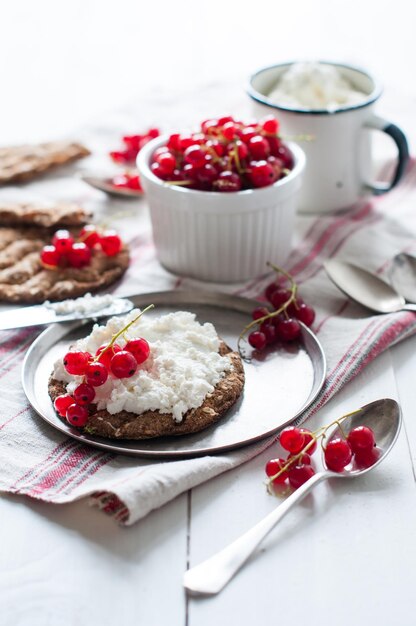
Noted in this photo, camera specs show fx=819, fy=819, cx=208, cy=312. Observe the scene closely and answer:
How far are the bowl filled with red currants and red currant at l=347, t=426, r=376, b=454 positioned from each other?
1.97ft

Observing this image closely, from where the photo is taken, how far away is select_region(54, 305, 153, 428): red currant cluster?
4.07 ft

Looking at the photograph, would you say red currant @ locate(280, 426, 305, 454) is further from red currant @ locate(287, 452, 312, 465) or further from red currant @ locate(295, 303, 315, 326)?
red currant @ locate(295, 303, 315, 326)

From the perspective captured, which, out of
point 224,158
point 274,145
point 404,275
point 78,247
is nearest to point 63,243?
point 78,247

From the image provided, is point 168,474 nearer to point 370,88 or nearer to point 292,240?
point 292,240

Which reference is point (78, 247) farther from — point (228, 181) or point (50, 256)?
point (228, 181)

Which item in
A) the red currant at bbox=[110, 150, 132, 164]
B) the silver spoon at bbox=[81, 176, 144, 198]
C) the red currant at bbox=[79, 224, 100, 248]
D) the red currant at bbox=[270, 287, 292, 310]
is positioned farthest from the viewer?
the red currant at bbox=[110, 150, 132, 164]

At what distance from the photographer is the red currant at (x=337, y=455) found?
1181mm

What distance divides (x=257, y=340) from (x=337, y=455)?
13.2 inches

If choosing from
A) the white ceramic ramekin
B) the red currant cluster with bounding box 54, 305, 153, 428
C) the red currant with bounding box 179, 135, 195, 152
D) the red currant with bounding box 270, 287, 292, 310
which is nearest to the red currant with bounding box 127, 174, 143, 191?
the white ceramic ramekin

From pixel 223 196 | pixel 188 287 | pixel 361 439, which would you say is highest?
pixel 223 196

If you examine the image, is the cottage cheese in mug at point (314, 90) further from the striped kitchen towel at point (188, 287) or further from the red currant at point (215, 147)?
the red currant at point (215, 147)

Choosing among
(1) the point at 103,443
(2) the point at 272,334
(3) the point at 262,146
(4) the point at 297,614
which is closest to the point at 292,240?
(3) the point at 262,146

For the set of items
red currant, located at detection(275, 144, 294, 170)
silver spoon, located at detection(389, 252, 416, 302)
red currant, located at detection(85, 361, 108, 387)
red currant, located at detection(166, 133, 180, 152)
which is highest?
red currant, located at detection(166, 133, 180, 152)

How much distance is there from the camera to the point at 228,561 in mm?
1051
